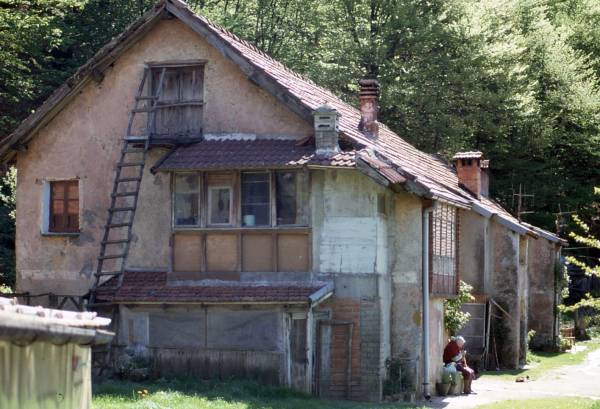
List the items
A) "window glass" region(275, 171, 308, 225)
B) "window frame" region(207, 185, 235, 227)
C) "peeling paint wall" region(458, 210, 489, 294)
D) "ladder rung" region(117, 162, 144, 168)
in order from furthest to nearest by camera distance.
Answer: "peeling paint wall" region(458, 210, 489, 294) → "ladder rung" region(117, 162, 144, 168) → "window frame" region(207, 185, 235, 227) → "window glass" region(275, 171, 308, 225)

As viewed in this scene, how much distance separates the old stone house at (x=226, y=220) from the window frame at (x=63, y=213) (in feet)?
0.13

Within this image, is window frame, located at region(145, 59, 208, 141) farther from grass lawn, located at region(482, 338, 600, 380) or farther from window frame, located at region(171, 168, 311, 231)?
grass lawn, located at region(482, 338, 600, 380)

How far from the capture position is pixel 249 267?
25.0 m

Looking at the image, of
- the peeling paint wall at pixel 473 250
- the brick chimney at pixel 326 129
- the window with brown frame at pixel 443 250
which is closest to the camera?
the brick chimney at pixel 326 129

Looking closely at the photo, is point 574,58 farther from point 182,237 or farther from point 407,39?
point 182,237

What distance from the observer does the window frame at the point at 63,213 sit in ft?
90.4

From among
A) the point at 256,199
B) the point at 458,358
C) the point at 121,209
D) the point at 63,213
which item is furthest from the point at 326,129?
the point at 63,213

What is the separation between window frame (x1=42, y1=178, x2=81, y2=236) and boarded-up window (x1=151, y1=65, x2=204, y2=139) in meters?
2.85

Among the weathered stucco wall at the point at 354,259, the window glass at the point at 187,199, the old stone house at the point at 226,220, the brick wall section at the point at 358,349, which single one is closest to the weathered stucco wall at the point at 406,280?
the old stone house at the point at 226,220

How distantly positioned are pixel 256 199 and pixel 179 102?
11.2 ft

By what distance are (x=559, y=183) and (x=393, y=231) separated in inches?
1053

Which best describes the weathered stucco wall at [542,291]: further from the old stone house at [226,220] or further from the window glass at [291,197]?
the window glass at [291,197]

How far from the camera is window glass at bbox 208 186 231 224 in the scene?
2523cm

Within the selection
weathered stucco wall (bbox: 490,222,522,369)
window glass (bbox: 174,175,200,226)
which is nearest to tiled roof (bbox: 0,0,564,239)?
window glass (bbox: 174,175,200,226)
